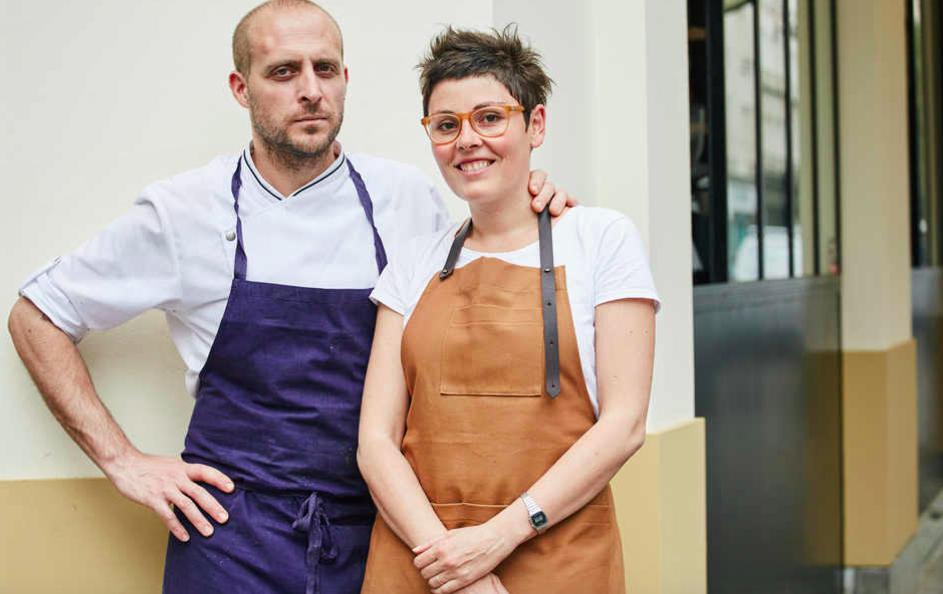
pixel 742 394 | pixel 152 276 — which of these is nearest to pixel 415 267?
pixel 152 276

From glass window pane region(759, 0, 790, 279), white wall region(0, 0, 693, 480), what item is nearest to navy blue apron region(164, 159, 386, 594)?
white wall region(0, 0, 693, 480)

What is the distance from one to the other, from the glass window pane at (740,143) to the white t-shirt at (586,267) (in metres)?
2.59

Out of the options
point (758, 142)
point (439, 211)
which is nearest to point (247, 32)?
point (439, 211)

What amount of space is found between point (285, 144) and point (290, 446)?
641 millimetres

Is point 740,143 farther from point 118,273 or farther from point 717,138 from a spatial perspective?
point 118,273

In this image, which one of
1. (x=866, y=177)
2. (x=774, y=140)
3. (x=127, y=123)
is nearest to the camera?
(x=127, y=123)

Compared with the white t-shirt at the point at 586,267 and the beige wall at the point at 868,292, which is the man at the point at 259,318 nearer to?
the white t-shirt at the point at 586,267

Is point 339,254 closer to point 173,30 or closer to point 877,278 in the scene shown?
point 173,30

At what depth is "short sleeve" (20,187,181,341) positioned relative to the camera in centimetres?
259

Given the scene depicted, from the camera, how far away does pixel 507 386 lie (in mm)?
2219

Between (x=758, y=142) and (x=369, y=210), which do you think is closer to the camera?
(x=369, y=210)

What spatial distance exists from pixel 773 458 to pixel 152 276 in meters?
3.14

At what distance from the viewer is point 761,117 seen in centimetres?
527

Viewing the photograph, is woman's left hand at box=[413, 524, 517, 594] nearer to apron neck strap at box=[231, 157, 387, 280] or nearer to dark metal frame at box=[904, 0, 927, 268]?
apron neck strap at box=[231, 157, 387, 280]
